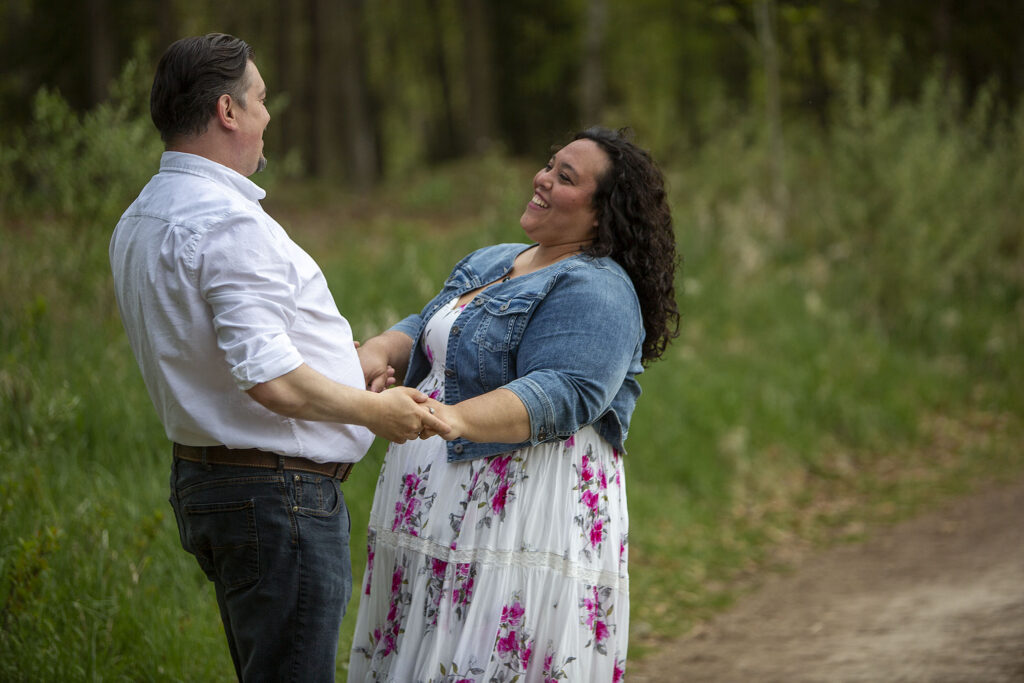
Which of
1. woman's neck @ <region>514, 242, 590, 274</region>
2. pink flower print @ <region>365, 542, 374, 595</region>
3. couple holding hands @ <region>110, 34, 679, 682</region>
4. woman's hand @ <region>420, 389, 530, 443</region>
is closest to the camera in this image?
couple holding hands @ <region>110, 34, 679, 682</region>

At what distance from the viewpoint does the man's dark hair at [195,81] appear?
2311mm

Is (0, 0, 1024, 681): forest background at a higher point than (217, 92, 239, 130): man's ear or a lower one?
higher

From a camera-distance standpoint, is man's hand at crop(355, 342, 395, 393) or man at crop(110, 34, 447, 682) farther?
man's hand at crop(355, 342, 395, 393)

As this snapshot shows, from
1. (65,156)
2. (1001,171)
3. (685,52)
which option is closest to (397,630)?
(65,156)

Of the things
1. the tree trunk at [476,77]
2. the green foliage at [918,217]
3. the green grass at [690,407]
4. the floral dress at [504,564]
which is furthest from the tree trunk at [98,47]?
the floral dress at [504,564]

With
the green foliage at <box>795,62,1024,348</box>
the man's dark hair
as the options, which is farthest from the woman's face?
the green foliage at <box>795,62,1024,348</box>

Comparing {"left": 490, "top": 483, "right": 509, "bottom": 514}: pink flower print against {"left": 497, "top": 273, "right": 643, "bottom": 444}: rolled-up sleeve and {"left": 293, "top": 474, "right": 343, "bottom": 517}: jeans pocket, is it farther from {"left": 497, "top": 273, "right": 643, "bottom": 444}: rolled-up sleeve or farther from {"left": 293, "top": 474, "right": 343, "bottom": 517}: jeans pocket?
{"left": 293, "top": 474, "right": 343, "bottom": 517}: jeans pocket

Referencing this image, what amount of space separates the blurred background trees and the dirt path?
171 inches

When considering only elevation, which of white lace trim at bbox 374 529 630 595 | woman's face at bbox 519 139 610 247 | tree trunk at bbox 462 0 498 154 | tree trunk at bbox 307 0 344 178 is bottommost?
Result: white lace trim at bbox 374 529 630 595

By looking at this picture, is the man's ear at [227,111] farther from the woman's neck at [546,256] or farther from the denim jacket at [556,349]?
the woman's neck at [546,256]

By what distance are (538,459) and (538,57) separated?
22.1m

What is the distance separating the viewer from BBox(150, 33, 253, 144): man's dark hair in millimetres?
2311

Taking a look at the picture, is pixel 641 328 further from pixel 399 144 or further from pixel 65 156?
pixel 399 144

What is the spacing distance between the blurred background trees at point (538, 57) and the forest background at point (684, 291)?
8 centimetres
